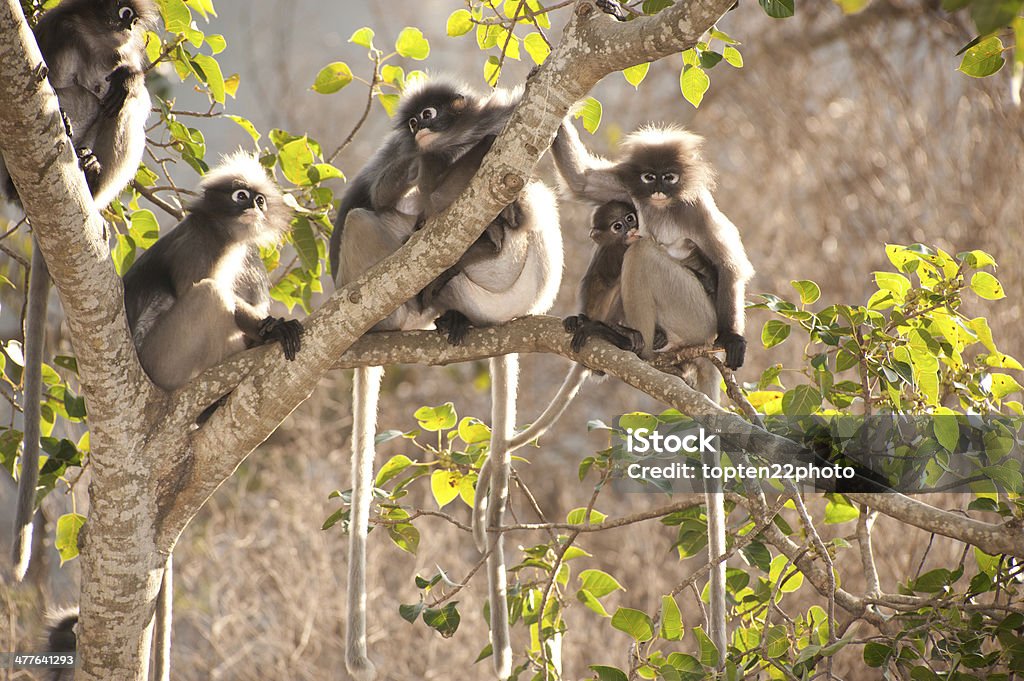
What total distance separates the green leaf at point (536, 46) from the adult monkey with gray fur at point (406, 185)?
0.74ft

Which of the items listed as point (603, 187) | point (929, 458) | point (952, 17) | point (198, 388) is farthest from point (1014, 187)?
point (198, 388)

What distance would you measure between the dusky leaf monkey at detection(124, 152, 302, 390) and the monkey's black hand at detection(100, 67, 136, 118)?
325 mm


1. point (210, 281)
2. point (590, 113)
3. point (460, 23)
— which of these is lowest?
point (210, 281)

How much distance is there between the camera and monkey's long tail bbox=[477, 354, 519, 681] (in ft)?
8.62

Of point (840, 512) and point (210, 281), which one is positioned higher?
point (210, 281)

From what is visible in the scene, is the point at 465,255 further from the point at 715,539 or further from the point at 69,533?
the point at 69,533

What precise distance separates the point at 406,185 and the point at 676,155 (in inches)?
35.5

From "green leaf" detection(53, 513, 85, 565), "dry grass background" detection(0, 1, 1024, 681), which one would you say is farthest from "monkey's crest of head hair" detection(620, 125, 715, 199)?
"dry grass background" detection(0, 1, 1024, 681)

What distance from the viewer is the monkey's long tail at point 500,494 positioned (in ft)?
8.62

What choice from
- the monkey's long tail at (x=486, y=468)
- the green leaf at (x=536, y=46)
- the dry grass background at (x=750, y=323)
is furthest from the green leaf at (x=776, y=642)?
the dry grass background at (x=750, y=323)

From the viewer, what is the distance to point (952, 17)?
285 inches

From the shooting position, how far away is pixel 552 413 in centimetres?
292

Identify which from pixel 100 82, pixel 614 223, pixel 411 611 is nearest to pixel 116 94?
pixel 100 82

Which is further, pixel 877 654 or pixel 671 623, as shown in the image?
pixel 671 623
